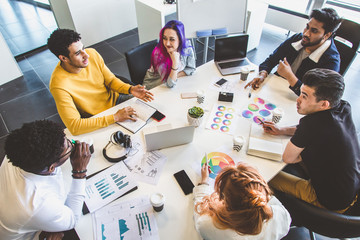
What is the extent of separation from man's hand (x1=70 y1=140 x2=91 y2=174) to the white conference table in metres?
0.15

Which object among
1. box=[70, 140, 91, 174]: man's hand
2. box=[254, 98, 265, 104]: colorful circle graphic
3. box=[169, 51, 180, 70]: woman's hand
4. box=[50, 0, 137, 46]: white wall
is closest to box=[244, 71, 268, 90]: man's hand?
box=[254, 98, 265, 104]: colorful circle graphic

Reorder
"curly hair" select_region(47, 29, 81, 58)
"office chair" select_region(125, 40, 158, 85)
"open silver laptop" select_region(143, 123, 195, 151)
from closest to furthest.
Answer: "open silver laptop" select_region(143, 123, 195, 151) → "curly hair" select_region(47, 29, 81, 58) → "office chair" select_region(125, 40, 158, 85)

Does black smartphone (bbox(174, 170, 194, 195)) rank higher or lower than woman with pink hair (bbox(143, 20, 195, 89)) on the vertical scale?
lower

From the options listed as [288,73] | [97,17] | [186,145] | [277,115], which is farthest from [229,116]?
[97,17]

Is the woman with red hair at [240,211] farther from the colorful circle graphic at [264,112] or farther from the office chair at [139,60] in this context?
the office chair at [139,60]

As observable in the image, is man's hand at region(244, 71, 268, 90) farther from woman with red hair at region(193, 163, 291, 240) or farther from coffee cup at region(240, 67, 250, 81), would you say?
woman with red hair at region(193, 163, 291, 240)

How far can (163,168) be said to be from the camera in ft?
4.69

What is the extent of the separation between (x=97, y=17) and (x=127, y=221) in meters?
3.97

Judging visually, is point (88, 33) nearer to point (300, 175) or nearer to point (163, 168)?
point (163, 168)

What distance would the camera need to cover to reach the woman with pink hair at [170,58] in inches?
79.4

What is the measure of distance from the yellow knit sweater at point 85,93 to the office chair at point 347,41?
2.00 meters

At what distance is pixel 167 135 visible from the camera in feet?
4.73

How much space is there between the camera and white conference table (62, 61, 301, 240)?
3.94 ft

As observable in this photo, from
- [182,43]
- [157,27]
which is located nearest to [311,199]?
[182,43]
